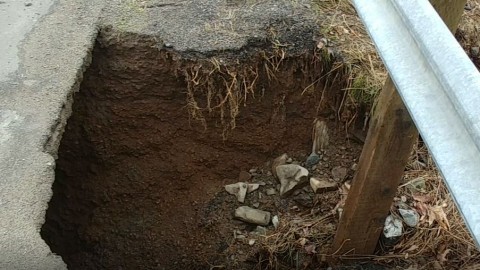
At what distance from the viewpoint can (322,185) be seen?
363cm

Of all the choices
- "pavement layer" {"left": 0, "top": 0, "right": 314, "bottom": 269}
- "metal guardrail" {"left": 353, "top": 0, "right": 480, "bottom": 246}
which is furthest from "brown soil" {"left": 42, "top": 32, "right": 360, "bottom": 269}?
"metal guardrail" {"left": 353, "top": 0, "right": 480, "bottom": 246}

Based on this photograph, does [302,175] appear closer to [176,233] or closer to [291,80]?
[291,80]

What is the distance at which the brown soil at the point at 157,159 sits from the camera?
3535 millimetres

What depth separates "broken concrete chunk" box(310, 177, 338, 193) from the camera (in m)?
3.62

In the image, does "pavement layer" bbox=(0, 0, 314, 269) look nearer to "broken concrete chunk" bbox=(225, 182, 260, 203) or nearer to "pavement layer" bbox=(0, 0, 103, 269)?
"pavement layer" bbox=(0, 0, 103, 269)

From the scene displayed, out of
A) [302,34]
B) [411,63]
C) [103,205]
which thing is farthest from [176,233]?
[411,63]

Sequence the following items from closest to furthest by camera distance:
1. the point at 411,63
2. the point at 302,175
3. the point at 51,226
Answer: the point at 411,63 → the point at 51,226 → the point at 302,175

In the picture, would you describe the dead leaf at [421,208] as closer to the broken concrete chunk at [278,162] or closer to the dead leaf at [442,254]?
the dead leaf at [442,254]

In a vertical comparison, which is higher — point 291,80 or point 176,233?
point 291,80

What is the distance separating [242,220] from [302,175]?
1.52 ft

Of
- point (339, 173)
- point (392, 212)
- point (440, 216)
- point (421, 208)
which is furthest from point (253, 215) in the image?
point (440, 216)

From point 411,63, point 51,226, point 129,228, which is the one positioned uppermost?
point 411,63

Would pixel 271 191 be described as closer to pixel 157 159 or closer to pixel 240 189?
pixel 240 189

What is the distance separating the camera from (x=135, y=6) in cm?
361
